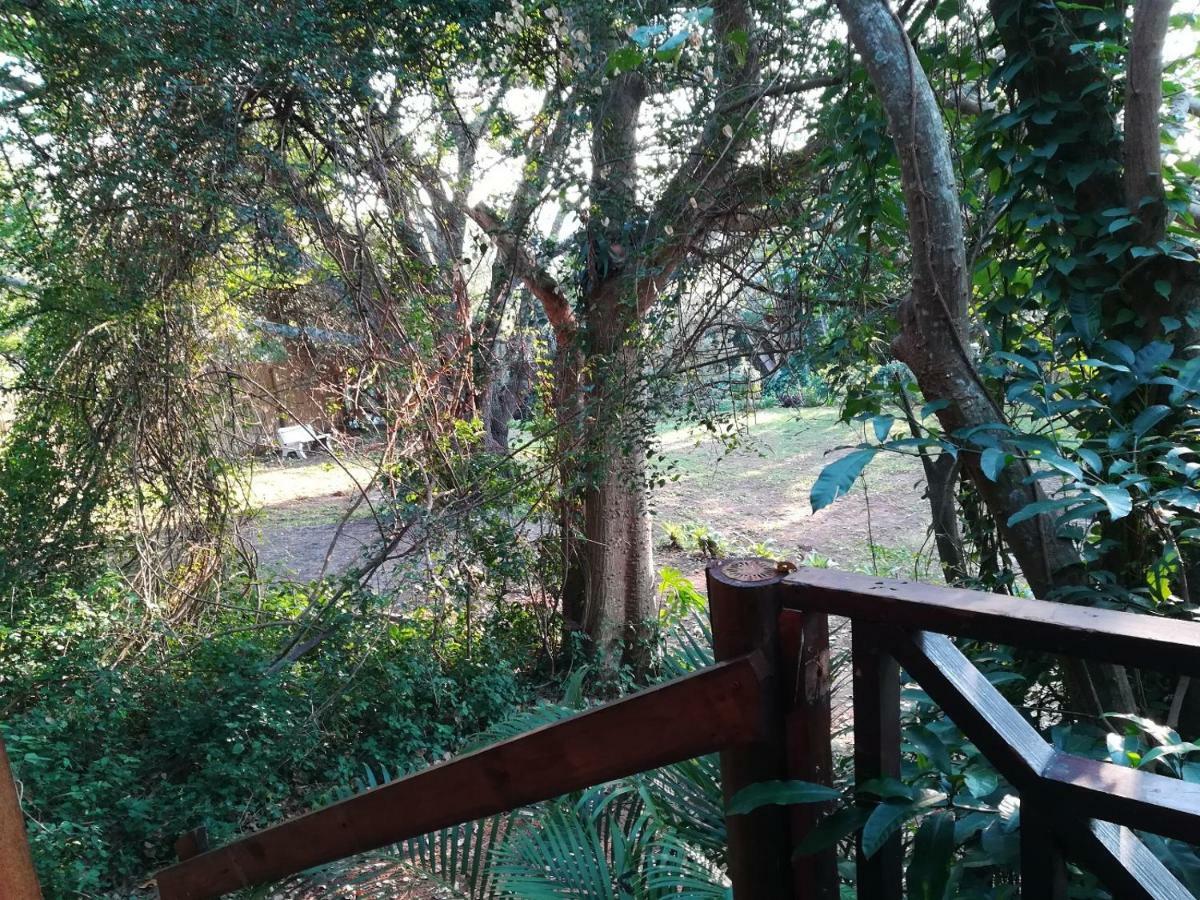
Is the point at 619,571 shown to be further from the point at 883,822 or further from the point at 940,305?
the point at 883,822

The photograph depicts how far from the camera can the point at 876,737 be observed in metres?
0.80

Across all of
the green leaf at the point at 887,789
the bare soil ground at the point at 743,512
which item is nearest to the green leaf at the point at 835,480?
the green leaf at the point at 887,789

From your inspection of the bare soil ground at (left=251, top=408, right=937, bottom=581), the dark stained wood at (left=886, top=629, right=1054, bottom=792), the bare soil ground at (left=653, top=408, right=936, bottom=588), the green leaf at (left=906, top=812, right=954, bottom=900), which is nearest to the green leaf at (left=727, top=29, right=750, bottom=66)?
the dark stained wood at (left=886, top=629, right=1054, bottom=792)

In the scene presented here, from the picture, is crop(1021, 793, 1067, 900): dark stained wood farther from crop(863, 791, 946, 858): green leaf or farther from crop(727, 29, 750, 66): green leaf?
crop(727, 29, 750, 66): green leaf

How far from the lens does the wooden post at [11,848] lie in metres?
1.35

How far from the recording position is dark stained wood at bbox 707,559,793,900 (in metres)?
0.80

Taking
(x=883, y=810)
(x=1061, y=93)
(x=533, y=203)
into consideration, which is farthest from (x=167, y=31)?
(x=883, y=810)

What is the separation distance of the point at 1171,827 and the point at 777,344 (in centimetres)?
318

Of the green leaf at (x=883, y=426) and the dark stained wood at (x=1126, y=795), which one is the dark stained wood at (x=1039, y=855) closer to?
the dark stained wood at (x=1126, y=795)

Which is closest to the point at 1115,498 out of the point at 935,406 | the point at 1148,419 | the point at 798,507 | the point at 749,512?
the point at 1148,419

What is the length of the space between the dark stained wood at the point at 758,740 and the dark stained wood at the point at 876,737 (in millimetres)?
79

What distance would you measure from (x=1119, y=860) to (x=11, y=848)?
1699mm

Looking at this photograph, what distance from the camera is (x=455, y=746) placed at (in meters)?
3.91

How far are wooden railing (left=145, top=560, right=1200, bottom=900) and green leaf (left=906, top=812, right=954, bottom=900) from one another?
4 cm
